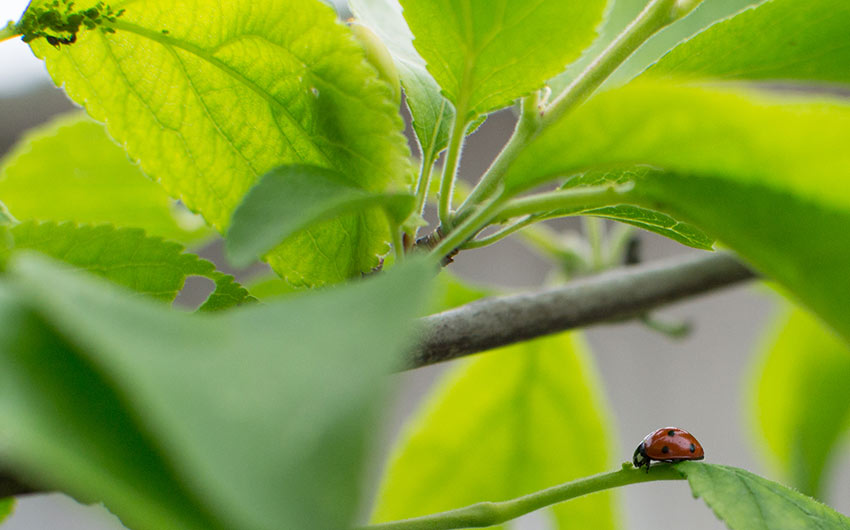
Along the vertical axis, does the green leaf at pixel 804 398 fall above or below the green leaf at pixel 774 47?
above

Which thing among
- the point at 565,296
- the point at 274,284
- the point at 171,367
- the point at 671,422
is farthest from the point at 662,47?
the point at 671,422

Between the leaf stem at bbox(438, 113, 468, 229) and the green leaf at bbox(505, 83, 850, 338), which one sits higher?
the leaf stem at bbox(438, 113, 468, 229)

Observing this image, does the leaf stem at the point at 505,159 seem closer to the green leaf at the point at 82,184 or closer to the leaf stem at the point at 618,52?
the leaf stem at the point at 618,52

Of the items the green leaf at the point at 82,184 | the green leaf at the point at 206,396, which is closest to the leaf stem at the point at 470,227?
the green leaf at the point at 206,396

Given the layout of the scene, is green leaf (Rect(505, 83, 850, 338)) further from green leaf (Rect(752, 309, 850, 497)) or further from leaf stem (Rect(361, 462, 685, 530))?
green leaf (Rect(752, 309, 850, 497))

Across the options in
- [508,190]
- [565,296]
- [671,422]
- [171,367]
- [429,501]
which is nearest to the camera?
[171,367]

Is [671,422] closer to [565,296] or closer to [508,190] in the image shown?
[565,296]

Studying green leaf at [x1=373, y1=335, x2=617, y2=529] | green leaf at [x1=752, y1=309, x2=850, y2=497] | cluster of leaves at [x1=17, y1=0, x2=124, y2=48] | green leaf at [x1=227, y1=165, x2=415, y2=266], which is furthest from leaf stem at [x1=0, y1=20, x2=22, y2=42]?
green leaf at [x1=752, y1=309, x2=850, y2=497]
